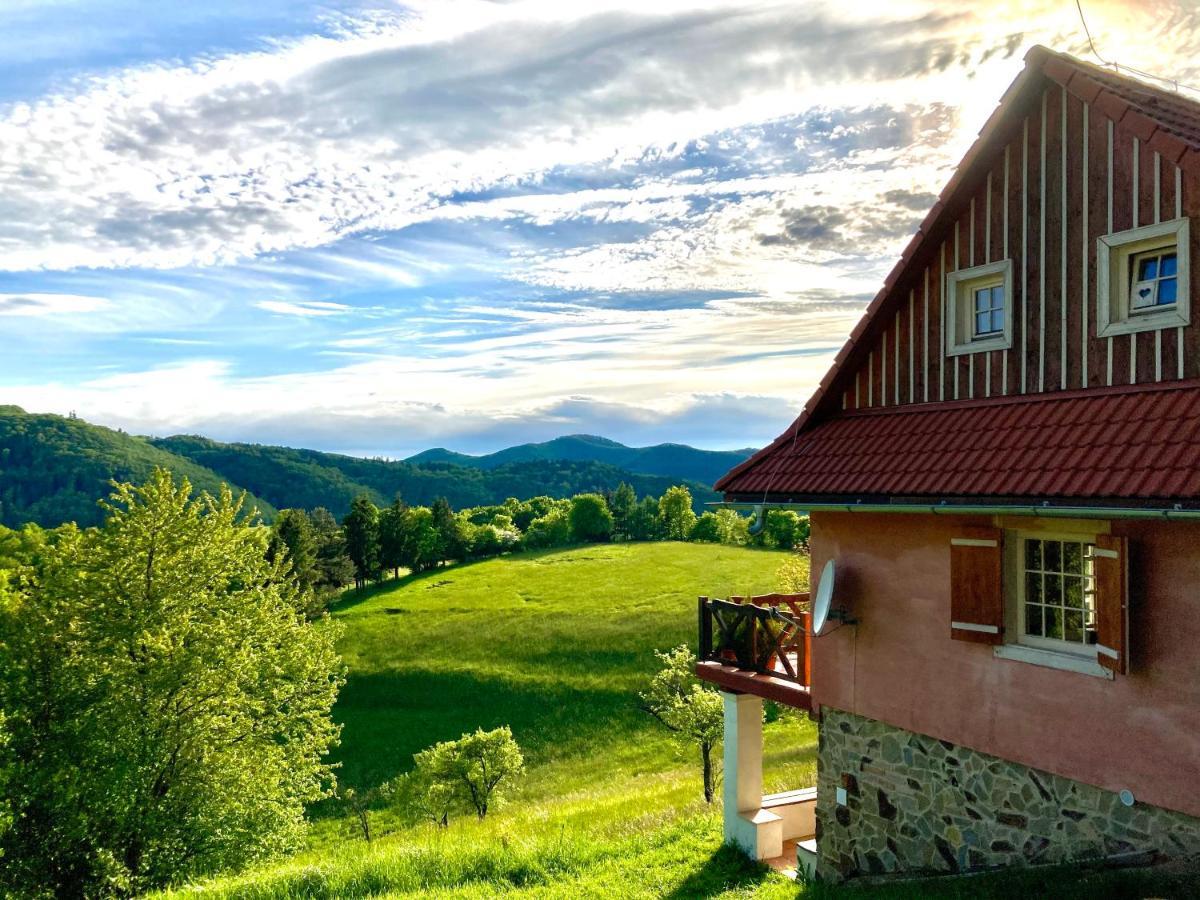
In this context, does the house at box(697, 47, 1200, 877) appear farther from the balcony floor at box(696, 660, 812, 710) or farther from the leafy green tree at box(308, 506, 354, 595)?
the leafy green tree at box(308, 506, 354, 595)

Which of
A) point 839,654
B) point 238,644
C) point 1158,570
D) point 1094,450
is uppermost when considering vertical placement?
point 1094,450

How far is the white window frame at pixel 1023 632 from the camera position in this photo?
7.73 m

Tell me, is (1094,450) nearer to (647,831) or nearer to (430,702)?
(647,831)

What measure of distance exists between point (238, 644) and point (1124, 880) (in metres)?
18.7

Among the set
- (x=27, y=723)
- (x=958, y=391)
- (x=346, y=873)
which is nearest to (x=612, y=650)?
(x=27, y=723)

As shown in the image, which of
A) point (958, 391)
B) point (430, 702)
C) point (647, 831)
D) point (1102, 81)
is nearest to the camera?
point (1102, 81)

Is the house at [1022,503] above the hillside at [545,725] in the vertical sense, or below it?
above

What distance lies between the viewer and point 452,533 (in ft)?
273

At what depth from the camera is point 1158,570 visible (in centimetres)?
696

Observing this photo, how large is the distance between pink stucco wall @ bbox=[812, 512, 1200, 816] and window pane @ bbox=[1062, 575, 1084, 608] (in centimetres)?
71

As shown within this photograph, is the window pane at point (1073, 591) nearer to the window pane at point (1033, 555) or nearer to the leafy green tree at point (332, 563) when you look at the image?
the window pane at point (1033, 555)

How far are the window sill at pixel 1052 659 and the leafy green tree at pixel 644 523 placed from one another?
8349cm

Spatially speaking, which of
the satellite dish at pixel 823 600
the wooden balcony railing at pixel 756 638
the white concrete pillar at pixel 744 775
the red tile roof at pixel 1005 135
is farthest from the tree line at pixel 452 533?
the satellite dish at pixel 823 600

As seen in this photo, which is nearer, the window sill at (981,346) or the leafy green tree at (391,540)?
the window sill at (981,346)
